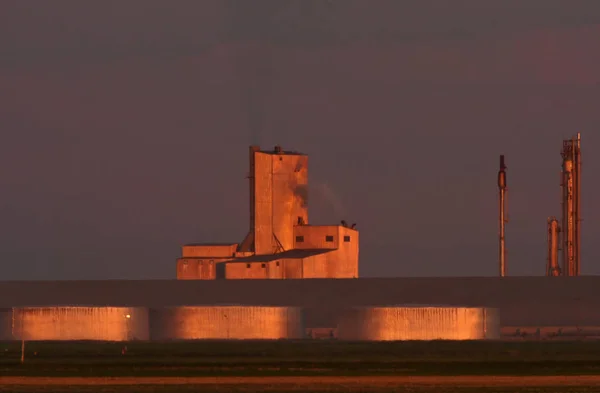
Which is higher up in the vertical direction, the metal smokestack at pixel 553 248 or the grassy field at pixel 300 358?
the metal smokestack at pixel 553 248

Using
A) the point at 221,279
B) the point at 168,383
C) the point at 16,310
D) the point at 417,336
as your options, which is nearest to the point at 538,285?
the point at 417,336

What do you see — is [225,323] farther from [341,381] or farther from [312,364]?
[341,381]

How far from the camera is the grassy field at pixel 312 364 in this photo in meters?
44.9

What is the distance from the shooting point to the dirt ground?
4572cm

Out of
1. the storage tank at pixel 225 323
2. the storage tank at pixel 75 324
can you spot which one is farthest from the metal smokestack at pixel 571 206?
the storage tank at pixel 75 324

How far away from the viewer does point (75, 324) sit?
7606cm

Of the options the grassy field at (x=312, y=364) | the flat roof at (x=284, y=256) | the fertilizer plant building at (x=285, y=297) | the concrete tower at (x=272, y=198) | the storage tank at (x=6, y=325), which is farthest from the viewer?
the concrete tower at (x=272, y=198)

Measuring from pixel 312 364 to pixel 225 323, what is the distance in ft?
72.6

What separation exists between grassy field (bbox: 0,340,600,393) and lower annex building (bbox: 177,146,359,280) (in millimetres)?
17945

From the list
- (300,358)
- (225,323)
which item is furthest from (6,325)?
(300,358)

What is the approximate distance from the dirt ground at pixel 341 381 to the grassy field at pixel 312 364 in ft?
0.15

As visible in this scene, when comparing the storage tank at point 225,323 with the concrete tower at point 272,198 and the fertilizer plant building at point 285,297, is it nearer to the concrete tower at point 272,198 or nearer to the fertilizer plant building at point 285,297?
the fertilizer plant building at point 285,297

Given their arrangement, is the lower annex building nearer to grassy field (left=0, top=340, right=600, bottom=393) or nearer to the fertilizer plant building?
the fertilizer plant building

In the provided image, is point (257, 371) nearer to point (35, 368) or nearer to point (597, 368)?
point (35, 368)
